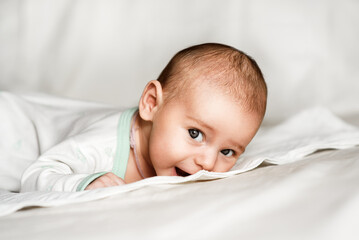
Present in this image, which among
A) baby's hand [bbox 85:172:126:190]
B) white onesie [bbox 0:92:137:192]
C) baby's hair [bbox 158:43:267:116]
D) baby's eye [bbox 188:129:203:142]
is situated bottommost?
white onesie [bbox 0:92:137:192]

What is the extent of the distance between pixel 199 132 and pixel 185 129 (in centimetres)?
4

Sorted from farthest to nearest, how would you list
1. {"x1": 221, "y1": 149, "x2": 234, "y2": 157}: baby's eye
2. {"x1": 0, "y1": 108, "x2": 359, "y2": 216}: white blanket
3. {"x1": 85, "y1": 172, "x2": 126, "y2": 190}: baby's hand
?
1. {"x1": 221, "y1": 149, "x2": 234, "y2": 157}: baby's eye
2. {"x1": 85, "y1": 172, "x2": 126, "y2": 190}: baby's hand
3. {"x1": 0, "y1": 108, "x2": 359, "y2": 216}: white blanket

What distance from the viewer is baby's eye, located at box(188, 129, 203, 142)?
49.0 inches

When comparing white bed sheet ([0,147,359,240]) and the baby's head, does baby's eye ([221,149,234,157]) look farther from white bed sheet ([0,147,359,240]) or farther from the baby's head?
white bed sheet ([0,147,359,240])

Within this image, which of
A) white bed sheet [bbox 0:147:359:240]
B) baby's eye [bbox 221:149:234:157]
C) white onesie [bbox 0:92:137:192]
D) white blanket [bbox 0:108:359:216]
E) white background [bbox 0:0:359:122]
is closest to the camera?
white bed sheet [bbox 0:147:359:240]

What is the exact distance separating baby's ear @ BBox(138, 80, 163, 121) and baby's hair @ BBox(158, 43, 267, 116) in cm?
2

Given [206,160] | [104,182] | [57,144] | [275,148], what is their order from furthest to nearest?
[275,148]
[57,144]
[206,160]
[104,182]

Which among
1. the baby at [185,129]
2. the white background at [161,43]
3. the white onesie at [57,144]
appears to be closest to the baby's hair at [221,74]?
the baby at [185,129]

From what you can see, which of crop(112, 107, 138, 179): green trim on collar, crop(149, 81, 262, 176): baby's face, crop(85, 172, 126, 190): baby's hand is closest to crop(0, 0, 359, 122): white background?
crop(112, 107, 138, 179): green trim on collar

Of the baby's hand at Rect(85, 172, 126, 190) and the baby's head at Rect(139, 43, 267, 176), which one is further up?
the baby's head at Rect(139, 43, 267, 176)

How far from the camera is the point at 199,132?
125 centimetres

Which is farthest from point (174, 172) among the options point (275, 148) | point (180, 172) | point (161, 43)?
point (161, 43)

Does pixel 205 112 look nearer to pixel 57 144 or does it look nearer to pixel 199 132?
pixel 199 132

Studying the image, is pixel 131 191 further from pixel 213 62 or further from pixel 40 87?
pixel 40 87
